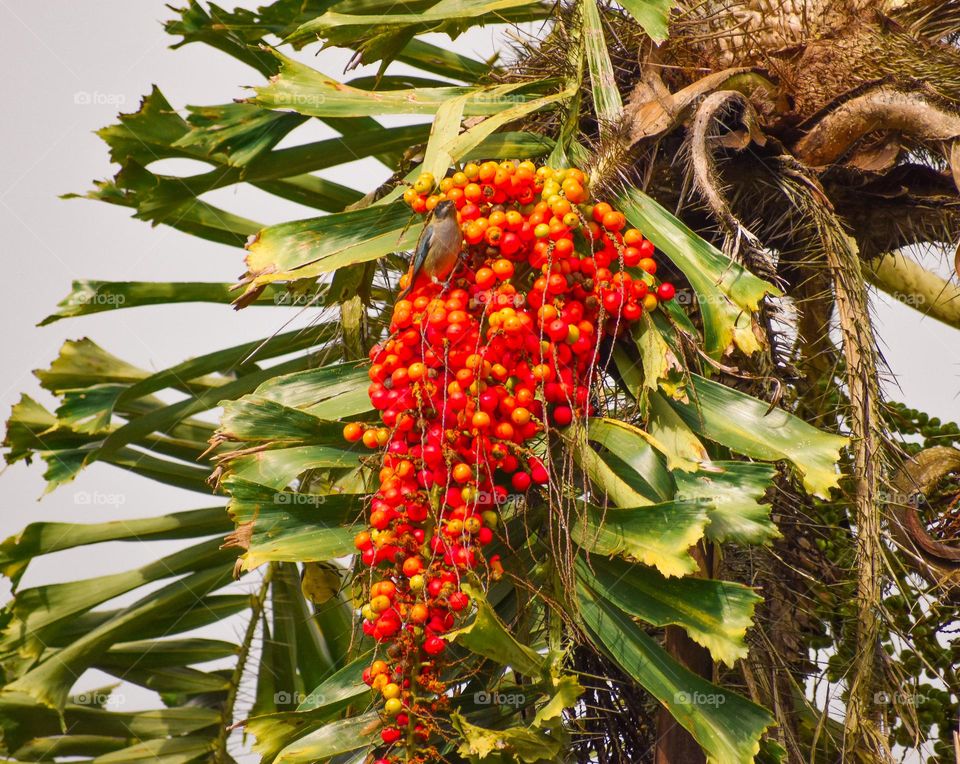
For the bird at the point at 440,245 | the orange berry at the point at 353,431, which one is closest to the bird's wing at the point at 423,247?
the bird at the point at 440,245

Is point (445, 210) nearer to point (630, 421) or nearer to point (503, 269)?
point (503, 269)

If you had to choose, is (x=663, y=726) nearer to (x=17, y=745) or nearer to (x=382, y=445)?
(x=382, y=445)

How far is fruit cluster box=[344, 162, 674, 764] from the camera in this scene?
30.1 inches

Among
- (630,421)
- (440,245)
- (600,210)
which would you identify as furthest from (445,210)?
(630,421)

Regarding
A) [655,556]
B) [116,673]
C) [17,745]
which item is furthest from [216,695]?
[655,556]

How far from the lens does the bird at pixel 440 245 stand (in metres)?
0.83

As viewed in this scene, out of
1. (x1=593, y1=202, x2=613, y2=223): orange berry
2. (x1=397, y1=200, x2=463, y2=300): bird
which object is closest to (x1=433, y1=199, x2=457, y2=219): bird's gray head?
(x1=397, y1=200, x2=463, y2=300): bird

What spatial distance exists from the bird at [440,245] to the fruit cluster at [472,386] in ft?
0.06

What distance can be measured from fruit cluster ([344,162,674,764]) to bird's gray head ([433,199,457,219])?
0.06 feet

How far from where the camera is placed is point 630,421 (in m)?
1.02

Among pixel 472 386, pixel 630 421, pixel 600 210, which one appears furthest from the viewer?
pixel 630 421

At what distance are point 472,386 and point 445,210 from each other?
15 cm

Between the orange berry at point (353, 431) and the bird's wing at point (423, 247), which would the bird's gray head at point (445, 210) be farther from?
the orange berry at point (353, 431)

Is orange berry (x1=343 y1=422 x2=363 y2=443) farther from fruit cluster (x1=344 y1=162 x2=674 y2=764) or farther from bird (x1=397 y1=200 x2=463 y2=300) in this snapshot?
bird (x1=397 y1=200 x2=463 y2=300)
